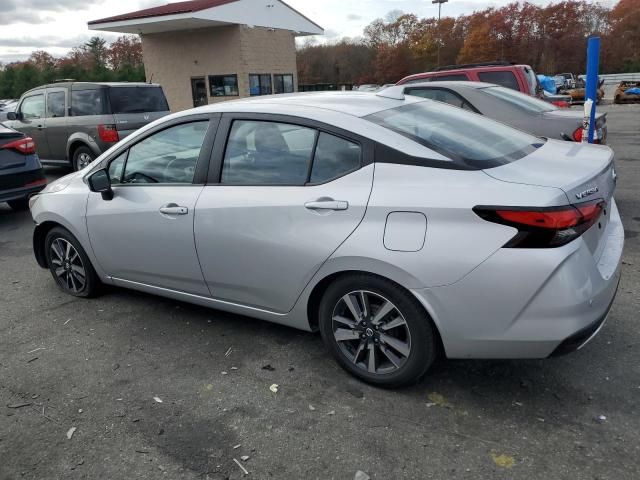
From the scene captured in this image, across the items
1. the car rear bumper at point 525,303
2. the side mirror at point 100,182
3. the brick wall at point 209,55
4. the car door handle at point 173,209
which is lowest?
the car rear bumper at point 525,303

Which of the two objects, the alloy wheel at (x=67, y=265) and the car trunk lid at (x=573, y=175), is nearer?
the car trunk lid at (x=573, y=175)

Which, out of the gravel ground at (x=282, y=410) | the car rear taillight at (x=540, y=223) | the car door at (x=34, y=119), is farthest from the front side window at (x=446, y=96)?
the car door at (x=34, y=119)

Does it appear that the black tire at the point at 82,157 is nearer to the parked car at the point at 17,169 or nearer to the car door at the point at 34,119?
the car door at the point at 34,119

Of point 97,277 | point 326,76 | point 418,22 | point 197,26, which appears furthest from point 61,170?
point 418,22

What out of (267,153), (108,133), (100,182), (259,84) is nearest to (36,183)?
(108,133)

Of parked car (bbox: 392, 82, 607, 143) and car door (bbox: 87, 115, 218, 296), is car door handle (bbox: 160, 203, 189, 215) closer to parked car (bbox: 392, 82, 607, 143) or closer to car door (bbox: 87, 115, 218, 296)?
car door (bbox: 87, 115, 218, 296)

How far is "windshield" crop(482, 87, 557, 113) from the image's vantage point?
663 cm

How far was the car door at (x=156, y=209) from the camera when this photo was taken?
3.53m

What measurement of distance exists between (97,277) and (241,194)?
1.89m

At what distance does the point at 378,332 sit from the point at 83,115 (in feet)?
29.5

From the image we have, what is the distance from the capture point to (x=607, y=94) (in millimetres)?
46031

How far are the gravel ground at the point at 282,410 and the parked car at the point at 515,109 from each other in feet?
9.23

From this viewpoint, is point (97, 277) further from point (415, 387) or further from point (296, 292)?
point (415, 387)

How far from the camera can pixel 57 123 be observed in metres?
10.4
